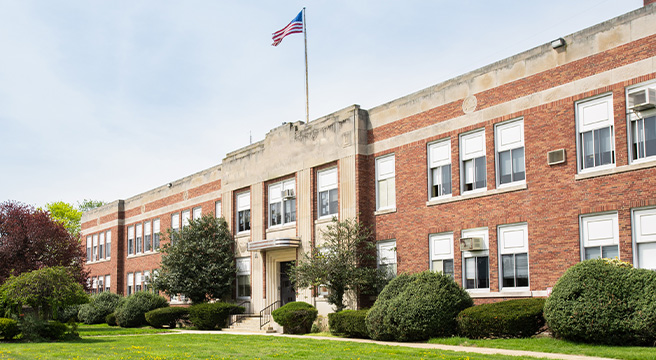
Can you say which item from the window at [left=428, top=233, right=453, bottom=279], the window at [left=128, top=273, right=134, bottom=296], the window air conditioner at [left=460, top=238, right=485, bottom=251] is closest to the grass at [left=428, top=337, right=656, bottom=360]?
the window air conditioner at [left=460, top=238, right=485, bottom=251]

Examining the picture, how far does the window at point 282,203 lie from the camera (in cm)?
3115

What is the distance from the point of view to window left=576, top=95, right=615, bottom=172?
63.4 feet

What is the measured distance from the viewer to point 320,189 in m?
29.4

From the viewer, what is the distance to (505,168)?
22.3 metres

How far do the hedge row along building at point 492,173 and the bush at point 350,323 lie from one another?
2993mm

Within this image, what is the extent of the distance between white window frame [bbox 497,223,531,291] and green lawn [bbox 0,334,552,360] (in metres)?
5.17

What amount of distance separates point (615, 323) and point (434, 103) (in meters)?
11.0

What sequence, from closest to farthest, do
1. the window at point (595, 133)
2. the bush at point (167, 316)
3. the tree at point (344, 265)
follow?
the window at point (595, 133), the tree at point (344, 265), the bush at point (167, 316)

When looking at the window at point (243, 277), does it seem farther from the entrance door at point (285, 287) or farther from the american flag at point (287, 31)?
the american flag at point (287, 31)

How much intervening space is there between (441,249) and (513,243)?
3.09 meters

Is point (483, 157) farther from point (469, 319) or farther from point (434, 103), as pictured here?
point (469, 319)

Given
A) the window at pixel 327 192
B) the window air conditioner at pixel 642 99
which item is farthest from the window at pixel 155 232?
the window air conditioner at pixel 642 99

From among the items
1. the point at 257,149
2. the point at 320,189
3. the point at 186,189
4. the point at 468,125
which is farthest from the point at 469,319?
the point at 186,189

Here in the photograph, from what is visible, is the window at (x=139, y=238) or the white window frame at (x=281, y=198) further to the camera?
the window at (x=139, y=238)
